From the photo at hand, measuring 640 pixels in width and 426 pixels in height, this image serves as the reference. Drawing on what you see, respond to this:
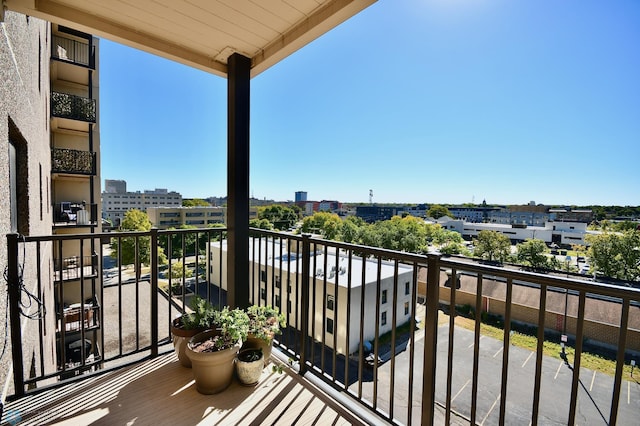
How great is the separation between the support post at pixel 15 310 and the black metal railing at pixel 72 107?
30.5 ft

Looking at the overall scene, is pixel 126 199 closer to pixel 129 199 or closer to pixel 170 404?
pixel 129 199

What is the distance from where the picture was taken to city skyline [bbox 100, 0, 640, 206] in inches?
277

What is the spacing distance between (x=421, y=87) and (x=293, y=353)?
797 inches

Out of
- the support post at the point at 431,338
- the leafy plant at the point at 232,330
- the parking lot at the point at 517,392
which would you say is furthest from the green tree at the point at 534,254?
the leafy plant at the point at 232,330

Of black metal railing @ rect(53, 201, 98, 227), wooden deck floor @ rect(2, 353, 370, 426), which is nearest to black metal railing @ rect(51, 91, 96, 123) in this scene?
black metal railing @ rect(53, 201, 98, 227)

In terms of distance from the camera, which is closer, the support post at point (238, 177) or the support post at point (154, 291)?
the support post at point (154, 291)

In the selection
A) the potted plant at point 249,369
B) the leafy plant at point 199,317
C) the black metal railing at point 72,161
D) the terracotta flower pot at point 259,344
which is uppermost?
the black metal railing at point 72,161

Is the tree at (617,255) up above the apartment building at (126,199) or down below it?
below

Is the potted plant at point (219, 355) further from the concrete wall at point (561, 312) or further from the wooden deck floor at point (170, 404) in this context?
the concrete wall at point (561, 312)

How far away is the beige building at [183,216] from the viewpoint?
45.3 m

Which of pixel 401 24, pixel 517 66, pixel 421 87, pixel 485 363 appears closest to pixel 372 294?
pixel 485 363

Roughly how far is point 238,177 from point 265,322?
1220mm

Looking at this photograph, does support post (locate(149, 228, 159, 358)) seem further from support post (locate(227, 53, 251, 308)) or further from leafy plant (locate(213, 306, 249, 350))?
leafy plant (locate(213, 306, 249, 350))

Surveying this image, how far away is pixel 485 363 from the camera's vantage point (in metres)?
13.4
